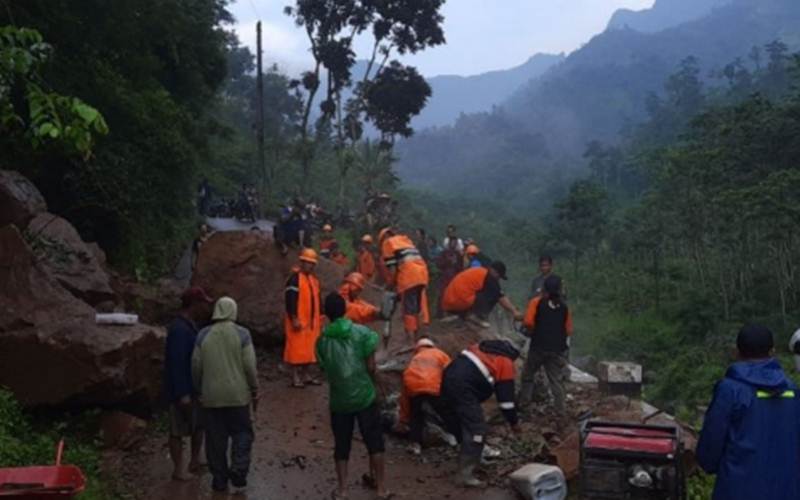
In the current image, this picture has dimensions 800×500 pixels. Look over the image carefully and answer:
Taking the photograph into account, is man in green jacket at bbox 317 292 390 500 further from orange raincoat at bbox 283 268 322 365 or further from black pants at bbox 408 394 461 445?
orange raincoat at bbox 283 268 322 365

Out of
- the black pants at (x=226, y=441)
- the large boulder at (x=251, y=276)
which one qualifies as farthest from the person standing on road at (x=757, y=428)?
the large boulder at (x=251, y=276)

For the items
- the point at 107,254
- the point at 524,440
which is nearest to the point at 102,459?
the point at 524,440

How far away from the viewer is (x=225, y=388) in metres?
6.48

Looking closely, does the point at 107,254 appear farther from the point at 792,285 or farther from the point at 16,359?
the point at 792,285

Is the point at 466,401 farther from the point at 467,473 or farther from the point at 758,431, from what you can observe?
the point at 758,431

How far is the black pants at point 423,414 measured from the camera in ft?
25.7

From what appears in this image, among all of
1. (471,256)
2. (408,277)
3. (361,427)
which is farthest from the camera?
(471,256)

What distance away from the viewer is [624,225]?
124 feet

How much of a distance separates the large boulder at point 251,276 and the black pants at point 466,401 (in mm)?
5338

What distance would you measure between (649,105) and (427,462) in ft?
219

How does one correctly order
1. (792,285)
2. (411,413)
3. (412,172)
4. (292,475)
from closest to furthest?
(292,475) < (411,413) < (792,285) < (412,172)

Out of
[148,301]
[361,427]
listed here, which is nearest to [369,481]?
[361,427]

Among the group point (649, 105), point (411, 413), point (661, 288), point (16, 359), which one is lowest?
point (661, 288)

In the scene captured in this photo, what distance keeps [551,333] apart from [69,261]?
6.22 metres
